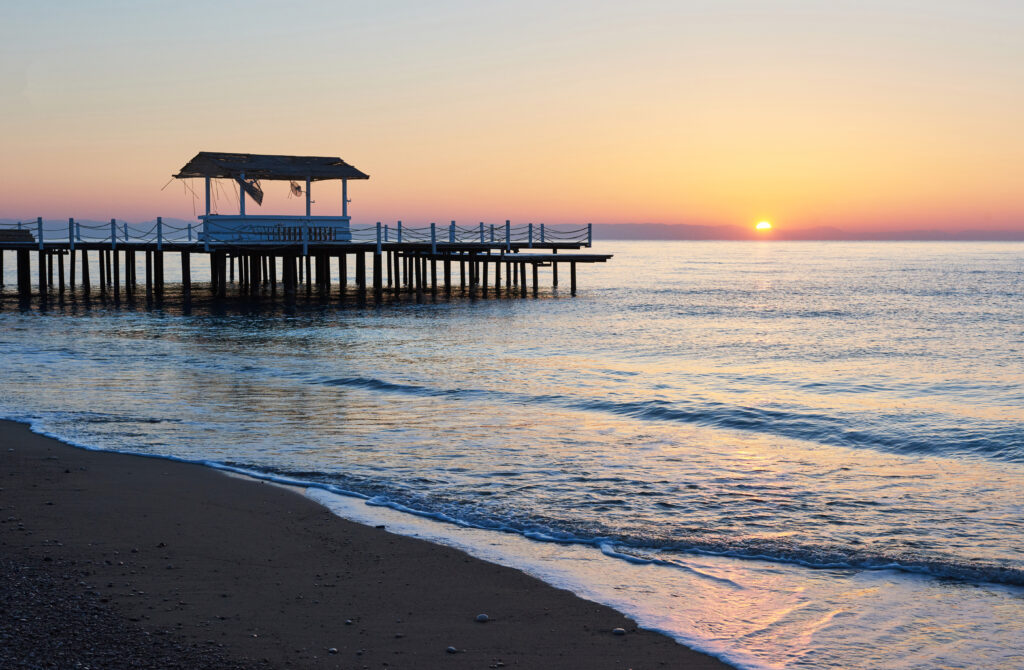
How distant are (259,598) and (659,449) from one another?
6.36 m

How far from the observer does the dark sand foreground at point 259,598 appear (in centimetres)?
487

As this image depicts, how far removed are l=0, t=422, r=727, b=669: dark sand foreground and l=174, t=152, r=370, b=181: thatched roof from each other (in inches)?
1296

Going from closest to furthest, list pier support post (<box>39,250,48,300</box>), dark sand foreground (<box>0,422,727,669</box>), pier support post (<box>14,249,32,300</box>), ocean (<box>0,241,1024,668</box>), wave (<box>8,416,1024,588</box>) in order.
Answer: dark sand foreground (<box>0,422,727,669</box>)
ocean (<box>0,241,1024,668</box>)
wave (<box>8,416,1024,588</box>)
pier support post (<box>39,250,48,300</box>)
pier support post (<box>14,249,32,300</box>)

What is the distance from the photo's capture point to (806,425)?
43.3 ft

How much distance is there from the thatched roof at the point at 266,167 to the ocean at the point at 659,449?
1306cm

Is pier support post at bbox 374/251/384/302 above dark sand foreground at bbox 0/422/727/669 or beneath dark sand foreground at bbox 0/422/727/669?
above

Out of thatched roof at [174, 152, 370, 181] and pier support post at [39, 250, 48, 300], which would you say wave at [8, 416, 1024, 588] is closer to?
thatched roof at [174, 152, 370, 181]

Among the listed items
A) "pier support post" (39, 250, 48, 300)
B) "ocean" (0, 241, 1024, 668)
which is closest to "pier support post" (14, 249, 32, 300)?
"pier support post" (39, 250, 48, 300)

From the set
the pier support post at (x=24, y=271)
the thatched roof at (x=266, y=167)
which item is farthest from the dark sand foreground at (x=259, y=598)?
the pier support post at (x=24, y=271)

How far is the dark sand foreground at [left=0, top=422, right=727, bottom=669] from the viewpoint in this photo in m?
4.87

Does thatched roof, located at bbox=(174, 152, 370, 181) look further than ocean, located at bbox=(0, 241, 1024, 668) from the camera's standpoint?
Yes

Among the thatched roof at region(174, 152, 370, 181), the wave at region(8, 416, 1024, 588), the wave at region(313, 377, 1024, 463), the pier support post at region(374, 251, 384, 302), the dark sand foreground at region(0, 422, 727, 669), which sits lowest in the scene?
the wave at region(313, 377, 1024, 463)

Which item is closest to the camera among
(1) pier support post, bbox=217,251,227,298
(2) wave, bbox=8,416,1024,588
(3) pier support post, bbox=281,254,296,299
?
(2) wave, bbox=8,416,1024,588

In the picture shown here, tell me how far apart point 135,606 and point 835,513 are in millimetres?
5688
